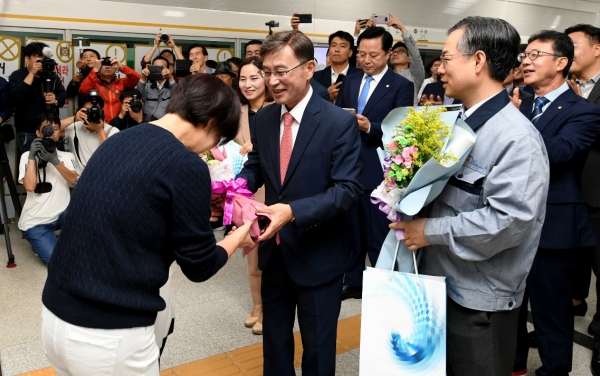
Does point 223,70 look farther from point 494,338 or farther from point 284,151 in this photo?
point 494,338

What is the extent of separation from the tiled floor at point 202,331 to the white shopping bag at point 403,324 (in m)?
1.10

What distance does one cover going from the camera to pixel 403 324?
1769mm

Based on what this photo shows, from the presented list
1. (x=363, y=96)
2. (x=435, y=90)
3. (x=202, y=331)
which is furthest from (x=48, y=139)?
(x=435, y=90)

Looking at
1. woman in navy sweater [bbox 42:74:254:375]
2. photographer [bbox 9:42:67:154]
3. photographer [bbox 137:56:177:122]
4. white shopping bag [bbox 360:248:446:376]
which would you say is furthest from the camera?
photographer [bbox 137:56:177:122]

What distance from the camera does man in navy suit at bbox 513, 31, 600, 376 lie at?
101 inches

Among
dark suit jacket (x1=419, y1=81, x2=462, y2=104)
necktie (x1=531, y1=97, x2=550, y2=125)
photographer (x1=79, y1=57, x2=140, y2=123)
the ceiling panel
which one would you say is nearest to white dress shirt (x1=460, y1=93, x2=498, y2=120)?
necktie (x1=531, y1=97, x2=550, y2=125)

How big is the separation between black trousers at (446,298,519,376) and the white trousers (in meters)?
1.03

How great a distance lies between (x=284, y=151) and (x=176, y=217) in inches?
31.0

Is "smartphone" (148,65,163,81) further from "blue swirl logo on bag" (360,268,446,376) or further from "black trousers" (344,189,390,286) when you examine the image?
"blue swirl logo on bag" (360,268,446,376)

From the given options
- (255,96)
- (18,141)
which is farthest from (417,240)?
(18,141)

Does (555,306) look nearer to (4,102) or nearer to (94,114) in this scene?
(94,114)

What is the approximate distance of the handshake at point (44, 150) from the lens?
4.34 m

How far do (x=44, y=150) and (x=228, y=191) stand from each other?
298 centimetres

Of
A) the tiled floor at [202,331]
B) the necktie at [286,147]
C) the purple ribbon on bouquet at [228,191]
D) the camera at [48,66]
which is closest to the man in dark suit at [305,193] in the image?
the necktie at [286,147]
